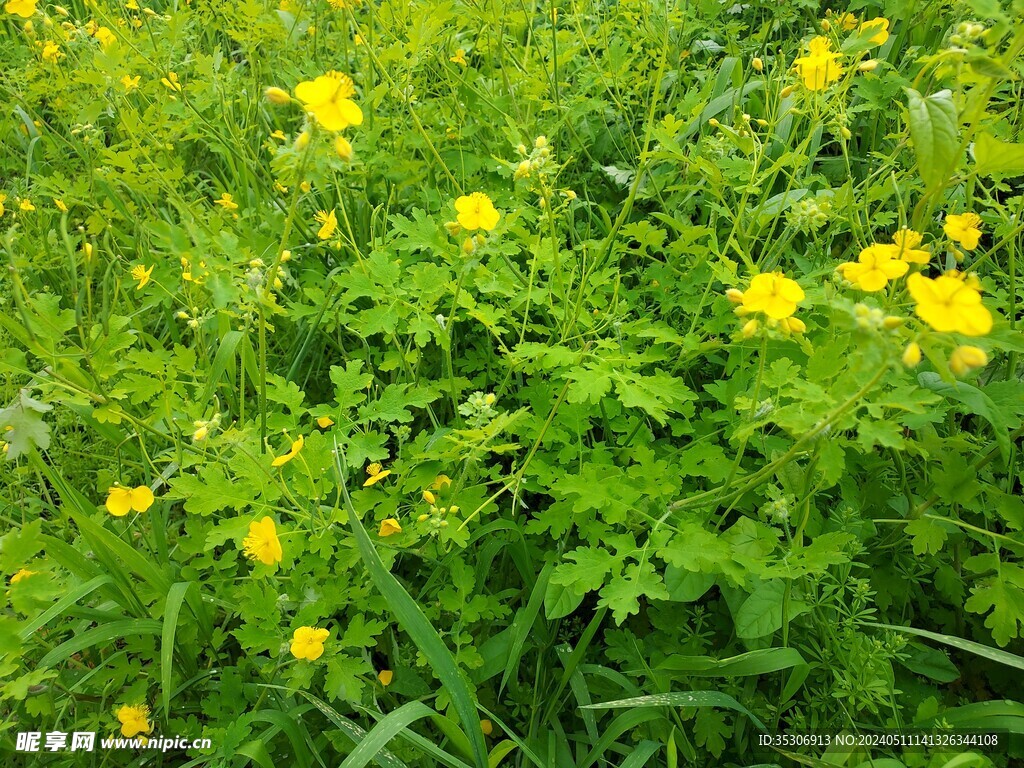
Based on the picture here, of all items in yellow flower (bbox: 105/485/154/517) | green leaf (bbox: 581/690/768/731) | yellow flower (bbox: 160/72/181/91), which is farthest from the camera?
yellow flower (bbox: 160/72/181/91)

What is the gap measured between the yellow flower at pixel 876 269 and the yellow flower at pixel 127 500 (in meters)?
1.74

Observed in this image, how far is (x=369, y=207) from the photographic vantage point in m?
2.67

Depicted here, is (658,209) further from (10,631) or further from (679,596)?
(10,631)

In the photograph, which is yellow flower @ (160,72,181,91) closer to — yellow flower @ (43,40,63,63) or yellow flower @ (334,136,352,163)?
yellow flower @ (43,40,63,63)

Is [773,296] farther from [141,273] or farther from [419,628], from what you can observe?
[141,273]

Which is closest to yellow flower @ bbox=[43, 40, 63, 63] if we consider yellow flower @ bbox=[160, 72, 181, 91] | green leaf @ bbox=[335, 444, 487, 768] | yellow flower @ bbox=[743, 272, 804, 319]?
yellow flower @ bbox=[160, 72, 181, 91]

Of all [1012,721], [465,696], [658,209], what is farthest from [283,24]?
[1012,721]

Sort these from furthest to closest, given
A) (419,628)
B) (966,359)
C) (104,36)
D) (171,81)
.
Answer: (104,36) → (171,81) → (419,628) → (966,359)

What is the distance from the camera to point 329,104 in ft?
4.11

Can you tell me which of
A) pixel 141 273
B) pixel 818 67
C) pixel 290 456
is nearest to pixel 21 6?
pixel 141 273

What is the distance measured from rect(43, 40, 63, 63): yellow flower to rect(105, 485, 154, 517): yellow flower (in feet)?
6.86

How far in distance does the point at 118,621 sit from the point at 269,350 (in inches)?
43.5

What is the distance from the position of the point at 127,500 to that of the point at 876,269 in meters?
1.85

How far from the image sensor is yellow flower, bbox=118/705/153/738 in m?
1.73
